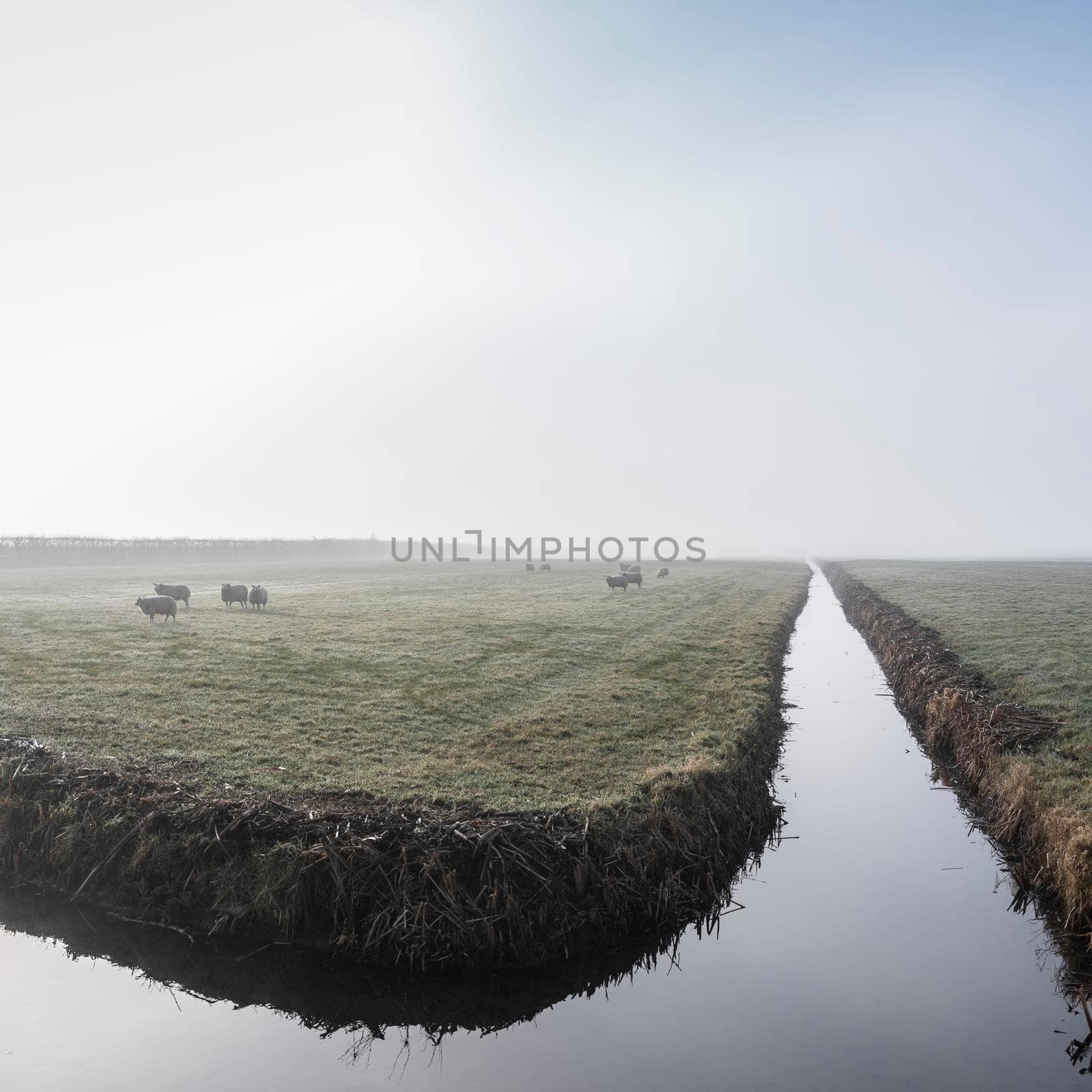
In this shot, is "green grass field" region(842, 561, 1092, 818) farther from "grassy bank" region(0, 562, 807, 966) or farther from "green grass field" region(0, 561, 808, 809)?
"green grass field" region(0, 561, 808, 809)

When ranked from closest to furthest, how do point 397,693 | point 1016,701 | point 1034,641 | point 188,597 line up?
point 1016,701 → point 397,693 → point 1034,641 → point 188,597

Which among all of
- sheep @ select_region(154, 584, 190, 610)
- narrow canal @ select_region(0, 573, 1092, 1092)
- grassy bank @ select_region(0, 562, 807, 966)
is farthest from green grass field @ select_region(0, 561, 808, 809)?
narrow canal @ select_region(0, 573, 1092, 1092)

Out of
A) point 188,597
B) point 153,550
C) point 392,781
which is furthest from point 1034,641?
point 153,550

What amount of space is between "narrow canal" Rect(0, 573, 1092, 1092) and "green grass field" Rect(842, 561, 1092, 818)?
3.40m

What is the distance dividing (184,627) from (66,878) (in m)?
18.7

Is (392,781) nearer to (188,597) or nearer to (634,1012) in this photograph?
(634,1012)

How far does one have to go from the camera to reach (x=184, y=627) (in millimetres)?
29766

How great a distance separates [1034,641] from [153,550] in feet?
282

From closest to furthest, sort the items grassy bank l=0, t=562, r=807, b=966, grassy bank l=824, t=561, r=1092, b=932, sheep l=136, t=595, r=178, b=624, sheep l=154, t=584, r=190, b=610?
1. grassy bank l=0, t=562, r=807, b=966
2. grassy bank l=824, t=561, r=1092, b=932
3. sheep l=136, t=595, r=178, b=624
4. sheep l=154, t=584, r=190, b=610

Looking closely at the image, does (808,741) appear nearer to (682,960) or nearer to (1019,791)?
(1019,791)

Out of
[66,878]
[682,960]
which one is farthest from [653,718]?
[66,878]

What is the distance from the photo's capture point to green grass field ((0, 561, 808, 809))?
14.4m

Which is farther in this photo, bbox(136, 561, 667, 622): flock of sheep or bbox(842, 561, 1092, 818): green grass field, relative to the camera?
bbox(136, 561, 667, 622): flock of sheep

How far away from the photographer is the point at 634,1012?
9.62 meters
